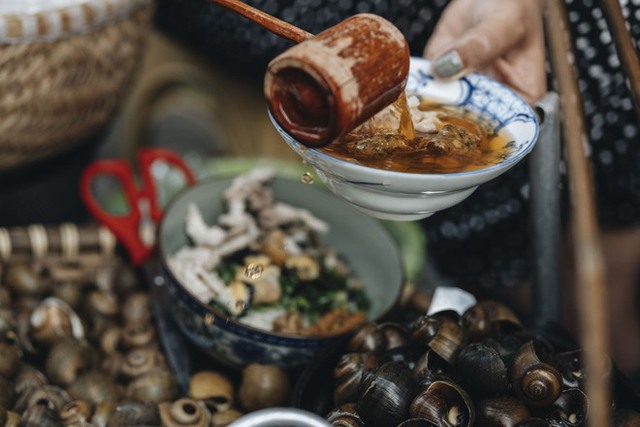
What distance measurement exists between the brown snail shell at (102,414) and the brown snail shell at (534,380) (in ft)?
2.16

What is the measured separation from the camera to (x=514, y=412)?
93 cm

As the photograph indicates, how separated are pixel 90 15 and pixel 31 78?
203 millimetres

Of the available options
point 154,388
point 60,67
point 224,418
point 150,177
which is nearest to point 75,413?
point 154,388

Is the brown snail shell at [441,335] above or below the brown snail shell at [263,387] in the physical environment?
above

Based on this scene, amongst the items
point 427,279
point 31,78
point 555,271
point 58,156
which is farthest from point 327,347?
point 58,156

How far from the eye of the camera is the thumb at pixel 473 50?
1191mm

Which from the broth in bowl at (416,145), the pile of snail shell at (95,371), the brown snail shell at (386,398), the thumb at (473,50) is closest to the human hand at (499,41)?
the thumb at (473,50)

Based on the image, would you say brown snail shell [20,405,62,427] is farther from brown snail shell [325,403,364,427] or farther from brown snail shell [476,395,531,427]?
brown snail shell [476,395,531,427]

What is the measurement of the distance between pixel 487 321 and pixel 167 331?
65cm

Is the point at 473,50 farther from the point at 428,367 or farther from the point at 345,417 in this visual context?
the point at 345,417

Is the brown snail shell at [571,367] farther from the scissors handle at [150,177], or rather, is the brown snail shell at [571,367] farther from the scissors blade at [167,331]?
the scissors handle at [150,177]

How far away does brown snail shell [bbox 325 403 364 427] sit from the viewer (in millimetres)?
952

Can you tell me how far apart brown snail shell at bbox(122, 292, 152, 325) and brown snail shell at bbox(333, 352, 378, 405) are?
55cm

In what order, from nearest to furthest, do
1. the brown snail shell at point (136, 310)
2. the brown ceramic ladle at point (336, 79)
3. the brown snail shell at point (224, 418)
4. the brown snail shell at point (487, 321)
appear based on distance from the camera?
the brown ceramic ladle at point (336, 79)
the brown snail shell at point (487, 321)
the brown snail shell at point (224, 418)
the brown snail shell at point (136, 310)
